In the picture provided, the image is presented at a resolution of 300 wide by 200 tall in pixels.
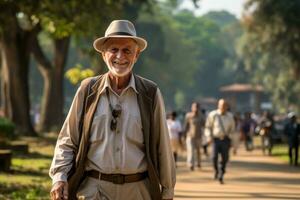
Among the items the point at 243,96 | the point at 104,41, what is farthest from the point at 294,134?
the point at 243,96

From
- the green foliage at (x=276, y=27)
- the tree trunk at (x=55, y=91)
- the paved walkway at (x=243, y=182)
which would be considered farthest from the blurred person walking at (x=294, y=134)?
the tree trunk at (x=55, y=91)

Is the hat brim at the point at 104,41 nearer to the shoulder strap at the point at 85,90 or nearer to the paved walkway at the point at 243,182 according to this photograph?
the shoulder strap at the point at 85,90

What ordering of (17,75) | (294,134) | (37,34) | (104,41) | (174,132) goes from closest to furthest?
1. (104,41)
2. (174,132)
3. (294,134)
4. (17,75)
5. (37,34)

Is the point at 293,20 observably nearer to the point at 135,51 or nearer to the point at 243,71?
the point at 135,51

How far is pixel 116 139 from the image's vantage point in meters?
4.98

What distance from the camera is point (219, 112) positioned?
16219 millimetres

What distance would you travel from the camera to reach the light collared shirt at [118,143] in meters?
4.98

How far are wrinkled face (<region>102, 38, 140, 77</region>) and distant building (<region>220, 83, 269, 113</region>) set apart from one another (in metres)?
90.7

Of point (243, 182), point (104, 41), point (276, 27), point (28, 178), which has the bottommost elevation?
point (243, 182)

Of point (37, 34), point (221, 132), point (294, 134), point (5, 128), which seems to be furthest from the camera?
point (37, 34)

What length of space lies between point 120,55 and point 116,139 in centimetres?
53

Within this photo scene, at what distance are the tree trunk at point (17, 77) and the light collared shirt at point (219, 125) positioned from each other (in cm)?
1265

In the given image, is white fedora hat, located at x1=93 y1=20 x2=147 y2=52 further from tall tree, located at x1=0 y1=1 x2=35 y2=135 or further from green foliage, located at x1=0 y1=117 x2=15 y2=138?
tall tree, located at x1=0 y1=1 x2=35 y2=135

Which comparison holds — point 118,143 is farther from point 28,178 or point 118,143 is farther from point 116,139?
point 28,178
